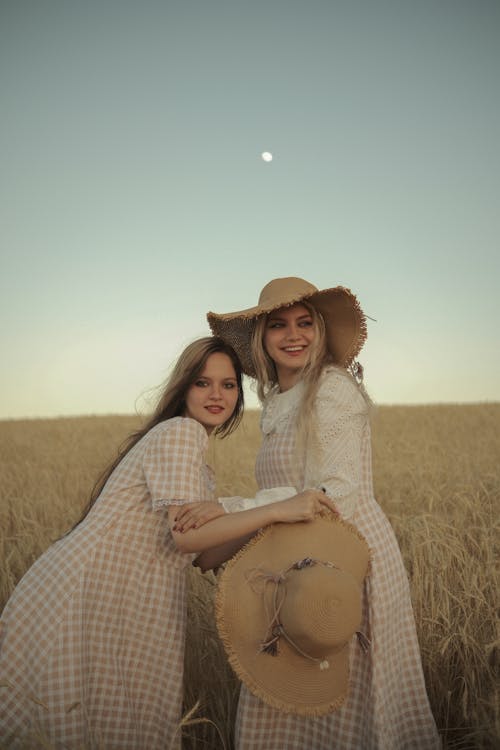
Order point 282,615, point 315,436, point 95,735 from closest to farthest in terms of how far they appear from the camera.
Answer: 1. point 282,615
2. point 95,735
3. point 315,436

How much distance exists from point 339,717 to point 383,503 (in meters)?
4.21

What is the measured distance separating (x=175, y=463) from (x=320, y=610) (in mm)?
788

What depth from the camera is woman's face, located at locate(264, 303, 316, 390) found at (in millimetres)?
3008

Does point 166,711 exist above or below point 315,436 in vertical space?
below

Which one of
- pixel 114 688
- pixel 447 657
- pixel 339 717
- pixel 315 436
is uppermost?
pixel 315 436

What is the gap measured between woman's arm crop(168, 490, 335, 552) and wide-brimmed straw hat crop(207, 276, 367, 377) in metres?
1.04

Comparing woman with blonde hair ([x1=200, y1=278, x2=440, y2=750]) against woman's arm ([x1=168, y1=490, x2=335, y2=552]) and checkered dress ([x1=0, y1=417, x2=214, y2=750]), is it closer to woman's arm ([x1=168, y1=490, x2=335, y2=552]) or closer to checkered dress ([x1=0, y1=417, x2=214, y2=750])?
woman's arm ([x1=168, y1=490, x2=335, y2=552])

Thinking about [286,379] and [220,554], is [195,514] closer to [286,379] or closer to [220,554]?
[220,554]

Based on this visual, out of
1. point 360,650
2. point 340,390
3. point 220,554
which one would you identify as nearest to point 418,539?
point 360,650

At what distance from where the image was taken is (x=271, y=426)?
2.84 metres

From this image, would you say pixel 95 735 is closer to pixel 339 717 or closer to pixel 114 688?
pixel 114 688

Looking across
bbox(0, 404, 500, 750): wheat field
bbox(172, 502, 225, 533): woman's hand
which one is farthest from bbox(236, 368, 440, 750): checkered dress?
bbox(172, 502, 225, 533): woman's hand

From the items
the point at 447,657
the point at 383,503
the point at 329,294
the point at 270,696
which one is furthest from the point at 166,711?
the point at 383,503

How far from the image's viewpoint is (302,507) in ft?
7.07
